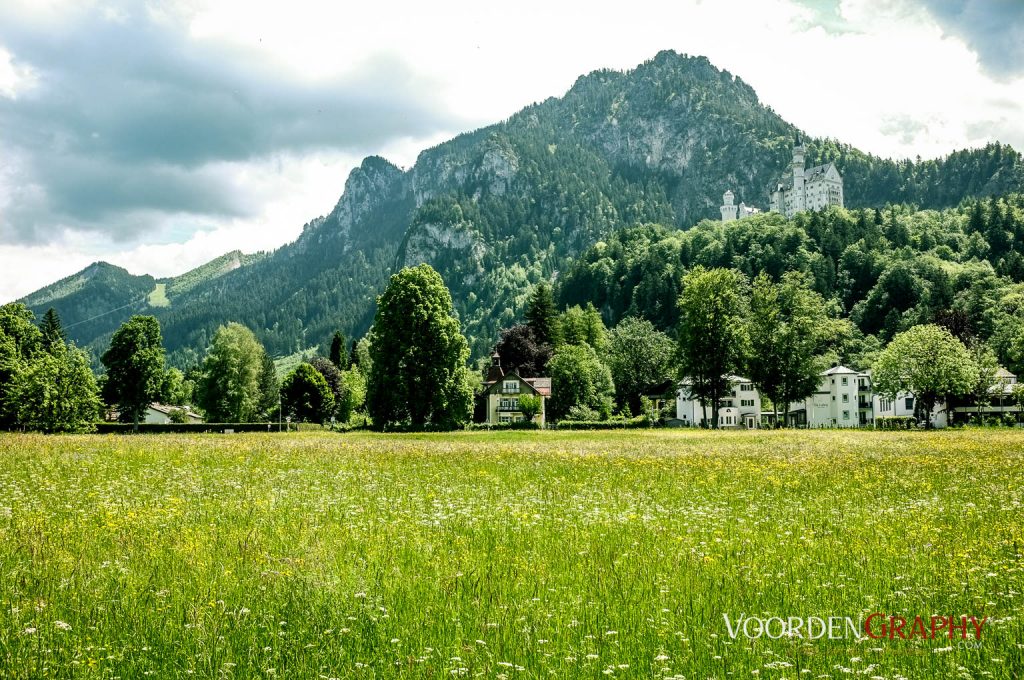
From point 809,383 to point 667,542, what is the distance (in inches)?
3069

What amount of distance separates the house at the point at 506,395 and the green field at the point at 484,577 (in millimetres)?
90852

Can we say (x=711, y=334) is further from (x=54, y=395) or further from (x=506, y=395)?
(x=54, y=395)

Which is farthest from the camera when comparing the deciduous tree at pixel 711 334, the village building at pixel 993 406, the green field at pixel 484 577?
the village building at pixel 993 406

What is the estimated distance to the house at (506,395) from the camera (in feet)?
352

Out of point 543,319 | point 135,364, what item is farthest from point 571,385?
point 135,364

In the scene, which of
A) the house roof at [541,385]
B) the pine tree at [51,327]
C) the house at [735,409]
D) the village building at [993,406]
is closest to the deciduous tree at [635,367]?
the house at [735,409]

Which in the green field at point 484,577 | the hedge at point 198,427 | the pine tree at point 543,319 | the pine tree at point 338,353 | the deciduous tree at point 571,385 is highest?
the pine tree at point 543,319

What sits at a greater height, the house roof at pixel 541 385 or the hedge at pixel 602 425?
the house roof at pixel 541 385

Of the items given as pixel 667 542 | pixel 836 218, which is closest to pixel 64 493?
pixel 667 542

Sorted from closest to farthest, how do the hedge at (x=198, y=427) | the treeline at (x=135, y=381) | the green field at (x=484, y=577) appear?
the green field at (x=484, y=577)
the treeline at (x=135, y=381)
the hedge at (x=198, y=427)

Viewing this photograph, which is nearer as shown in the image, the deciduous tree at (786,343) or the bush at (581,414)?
the deciduous tree at (786,343)

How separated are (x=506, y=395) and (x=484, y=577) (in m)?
101

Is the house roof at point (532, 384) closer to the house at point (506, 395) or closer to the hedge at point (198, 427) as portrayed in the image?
the house at point (506, 395)

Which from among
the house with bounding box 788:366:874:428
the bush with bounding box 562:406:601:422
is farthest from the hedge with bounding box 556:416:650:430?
the house with bounding box 788:366:874:428
